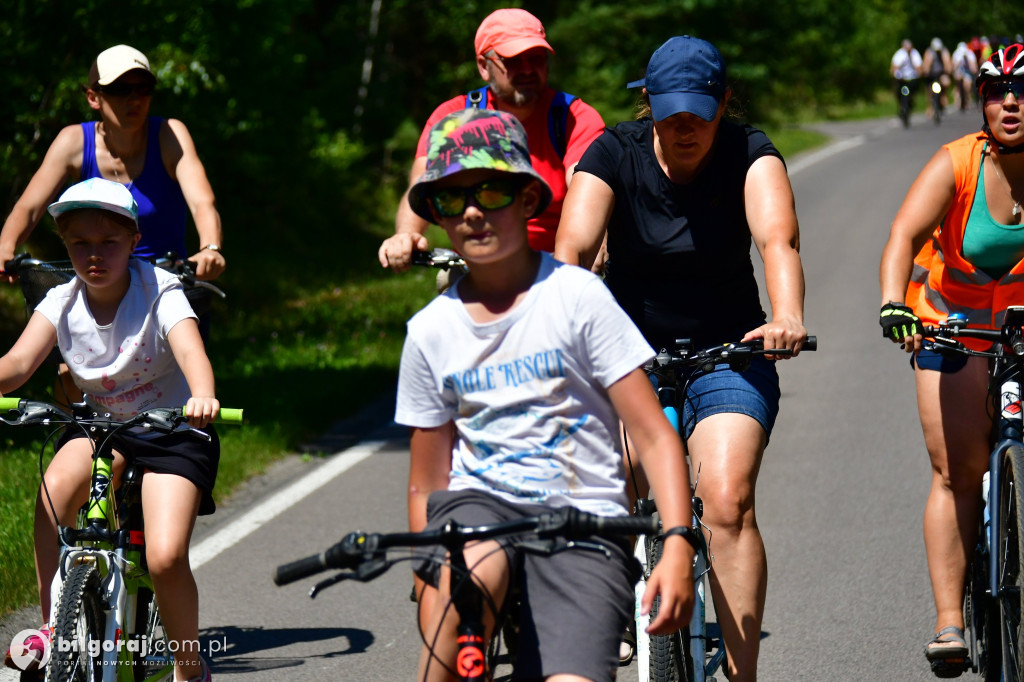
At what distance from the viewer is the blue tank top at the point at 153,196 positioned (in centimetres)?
576

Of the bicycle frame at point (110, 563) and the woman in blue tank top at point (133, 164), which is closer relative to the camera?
the bicycle frame at point (110, 563)

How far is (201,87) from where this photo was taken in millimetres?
13844

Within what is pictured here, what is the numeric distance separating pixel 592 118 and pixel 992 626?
8.45ft

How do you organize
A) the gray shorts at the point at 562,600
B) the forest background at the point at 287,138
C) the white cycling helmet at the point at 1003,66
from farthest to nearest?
the forest background at the point at 287,138 < the white cycling helmet at the point at 1003,66 < the gray shorts at the point at 562,600

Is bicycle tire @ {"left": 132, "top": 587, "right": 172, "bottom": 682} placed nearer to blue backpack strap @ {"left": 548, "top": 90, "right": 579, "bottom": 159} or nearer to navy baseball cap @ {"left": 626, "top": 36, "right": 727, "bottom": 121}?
navy baseball cap @ {"left": 626, "top": 36, "right": 727, "bottom": 121}

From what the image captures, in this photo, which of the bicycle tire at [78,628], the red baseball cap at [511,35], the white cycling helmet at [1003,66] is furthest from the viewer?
the red baseball cap at [511,35]

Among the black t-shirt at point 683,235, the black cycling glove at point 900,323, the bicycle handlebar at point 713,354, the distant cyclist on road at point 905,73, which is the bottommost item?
the bicycle handlebar at point 713,354

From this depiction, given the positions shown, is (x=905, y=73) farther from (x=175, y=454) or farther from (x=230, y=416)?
(x=230, y=416)

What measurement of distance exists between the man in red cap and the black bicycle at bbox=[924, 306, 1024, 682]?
5.95ft

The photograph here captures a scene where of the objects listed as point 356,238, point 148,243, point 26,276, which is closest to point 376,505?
point 148,243

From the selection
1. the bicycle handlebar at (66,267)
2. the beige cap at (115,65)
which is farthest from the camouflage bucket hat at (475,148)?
the beige cap at (115,65)

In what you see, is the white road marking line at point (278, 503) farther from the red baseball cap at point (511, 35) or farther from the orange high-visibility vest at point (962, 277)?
the orange high-visibility vest at point (962, 277)

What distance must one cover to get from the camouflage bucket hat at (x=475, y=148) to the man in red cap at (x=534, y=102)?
7.32ft

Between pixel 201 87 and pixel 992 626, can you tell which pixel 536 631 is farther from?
pixel 201 87
